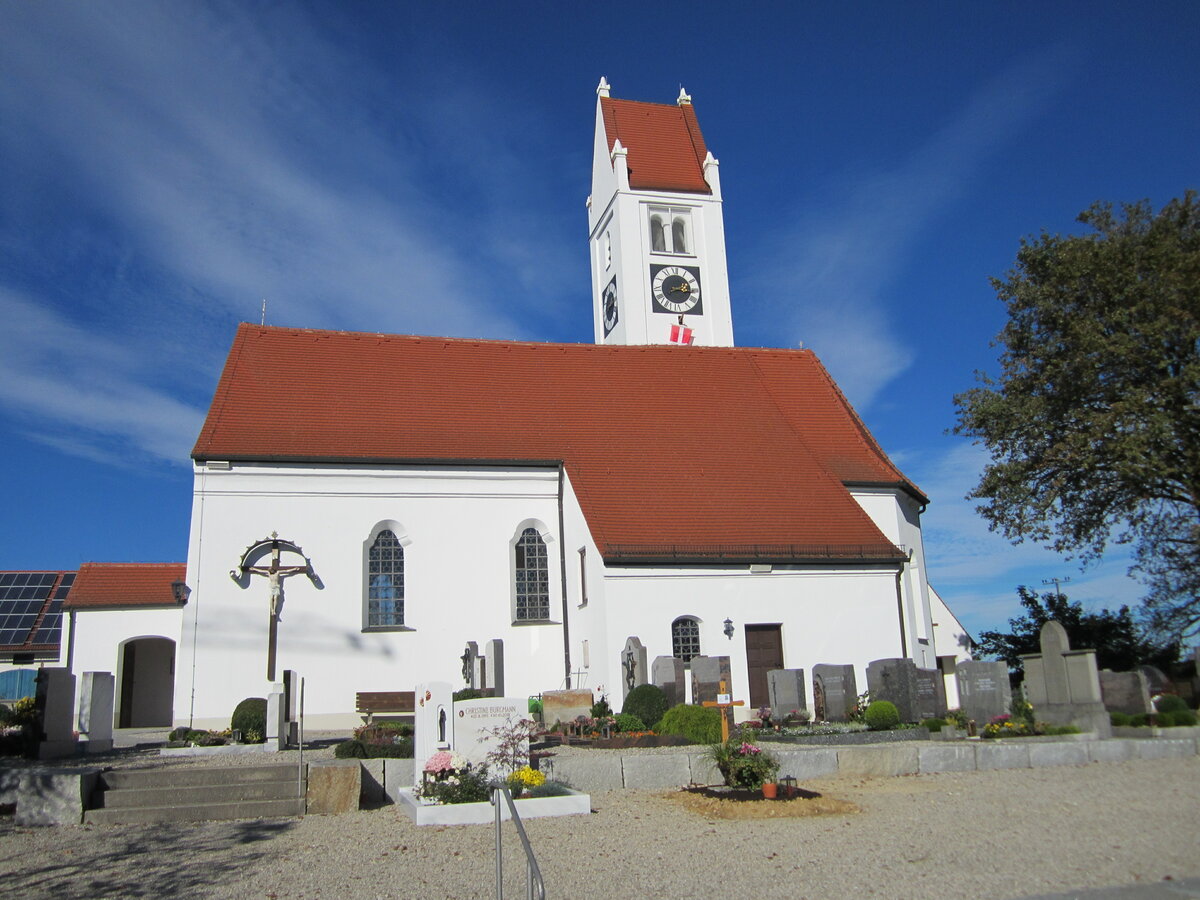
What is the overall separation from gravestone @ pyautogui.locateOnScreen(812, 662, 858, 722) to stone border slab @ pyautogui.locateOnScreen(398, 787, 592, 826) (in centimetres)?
935

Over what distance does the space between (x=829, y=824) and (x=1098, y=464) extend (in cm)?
1714

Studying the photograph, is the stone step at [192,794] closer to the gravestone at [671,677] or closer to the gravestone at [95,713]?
the gravestone at [95,713]

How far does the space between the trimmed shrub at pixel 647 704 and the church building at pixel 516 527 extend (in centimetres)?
265

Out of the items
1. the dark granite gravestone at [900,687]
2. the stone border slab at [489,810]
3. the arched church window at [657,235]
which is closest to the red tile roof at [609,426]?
the dark granite gravestone at [900,687]

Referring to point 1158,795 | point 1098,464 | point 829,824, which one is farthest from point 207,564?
→ point 1098,464

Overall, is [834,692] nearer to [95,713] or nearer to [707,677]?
[707,677]

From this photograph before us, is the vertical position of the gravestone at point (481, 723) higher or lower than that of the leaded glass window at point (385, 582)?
lower

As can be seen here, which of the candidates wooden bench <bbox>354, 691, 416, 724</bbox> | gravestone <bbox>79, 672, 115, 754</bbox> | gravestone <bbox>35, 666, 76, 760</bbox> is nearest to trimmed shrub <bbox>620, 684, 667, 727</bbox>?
wooden bench <bbox>354, 691, 416, 724</bbox>

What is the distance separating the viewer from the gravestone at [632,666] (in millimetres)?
20406

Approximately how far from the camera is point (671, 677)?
19.5m

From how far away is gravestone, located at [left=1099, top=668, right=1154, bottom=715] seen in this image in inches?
738

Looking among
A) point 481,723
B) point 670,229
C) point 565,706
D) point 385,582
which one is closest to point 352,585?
point 385,582

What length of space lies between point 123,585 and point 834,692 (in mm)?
19480

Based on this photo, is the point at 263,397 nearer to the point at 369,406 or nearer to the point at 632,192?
the point at 369,406
